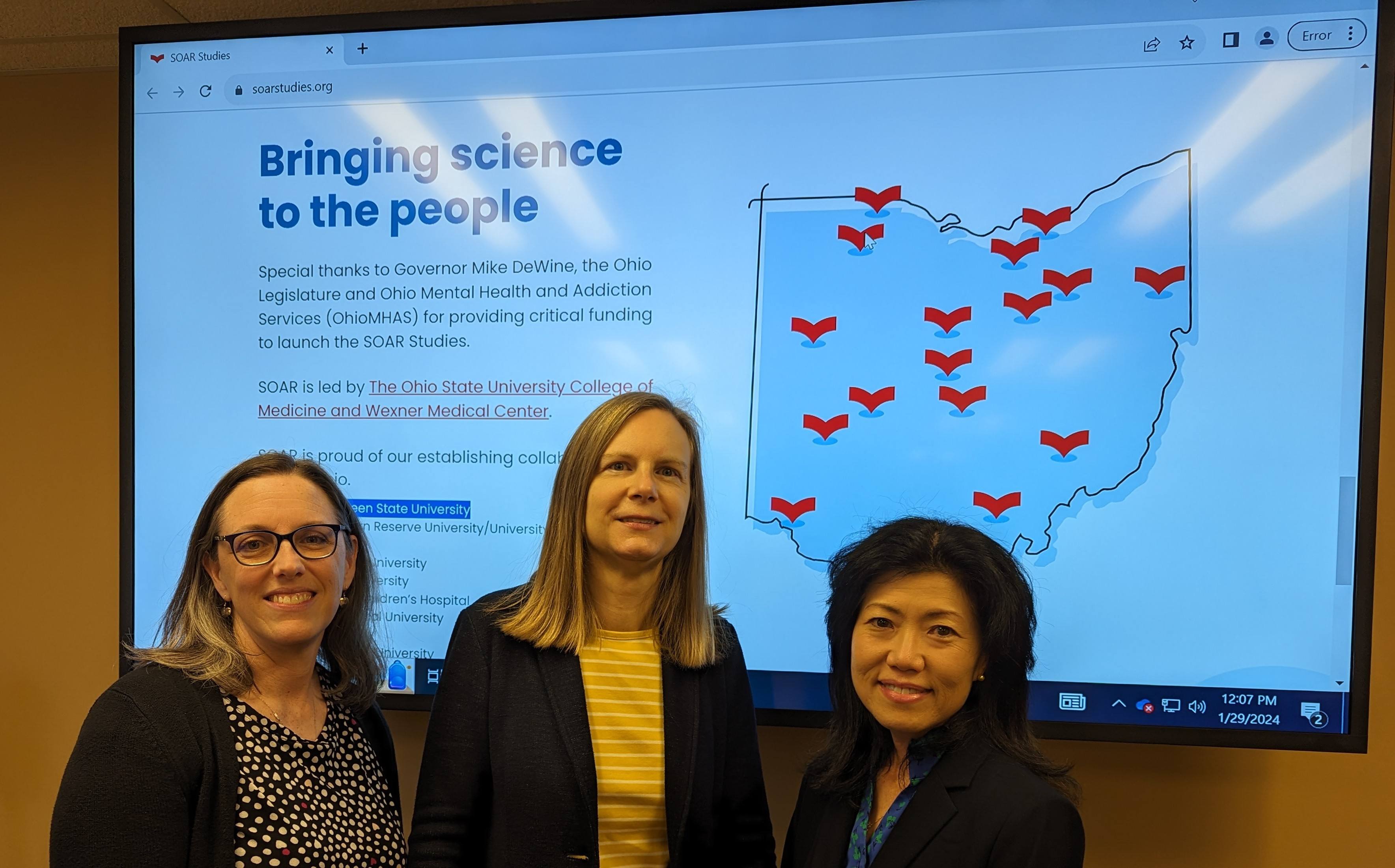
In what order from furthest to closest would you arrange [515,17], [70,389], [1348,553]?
1. [70,389]
2. [515,17]
3. [1348,553]

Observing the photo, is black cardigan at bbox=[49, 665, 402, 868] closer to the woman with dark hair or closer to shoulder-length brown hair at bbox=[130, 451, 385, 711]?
shoulder-length brown hair at bbox=[130, 451, 385, 711]

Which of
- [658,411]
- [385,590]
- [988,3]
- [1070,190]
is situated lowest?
[385,590]

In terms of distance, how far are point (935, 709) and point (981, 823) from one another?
16cm

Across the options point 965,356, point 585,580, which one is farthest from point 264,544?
point 965,356

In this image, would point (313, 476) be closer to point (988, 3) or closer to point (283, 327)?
point (283, 327)

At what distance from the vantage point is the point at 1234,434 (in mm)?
2143

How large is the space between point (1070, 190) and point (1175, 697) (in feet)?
3.66

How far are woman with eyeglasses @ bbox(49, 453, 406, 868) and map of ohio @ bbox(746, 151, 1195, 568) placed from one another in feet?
3.28

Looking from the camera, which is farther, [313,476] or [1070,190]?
[1070,190]

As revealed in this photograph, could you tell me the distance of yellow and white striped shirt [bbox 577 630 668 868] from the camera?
1.57 m

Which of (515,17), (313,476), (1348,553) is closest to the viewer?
(313,476)

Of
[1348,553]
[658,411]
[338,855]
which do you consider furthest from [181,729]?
[1348,553]

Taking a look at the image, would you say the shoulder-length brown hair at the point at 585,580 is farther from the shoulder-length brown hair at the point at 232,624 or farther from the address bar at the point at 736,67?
the address bar at the point at 736,67

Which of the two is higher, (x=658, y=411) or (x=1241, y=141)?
(x=1241, y=141)
